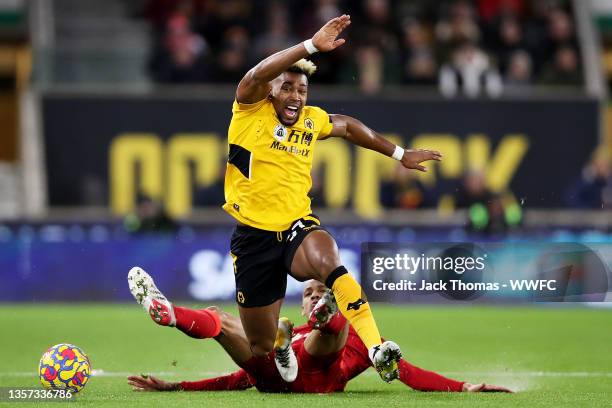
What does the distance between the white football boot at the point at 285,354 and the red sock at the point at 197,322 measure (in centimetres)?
47

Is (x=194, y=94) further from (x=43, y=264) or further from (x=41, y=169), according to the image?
(x=43, y=264)

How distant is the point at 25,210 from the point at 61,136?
1320 mm

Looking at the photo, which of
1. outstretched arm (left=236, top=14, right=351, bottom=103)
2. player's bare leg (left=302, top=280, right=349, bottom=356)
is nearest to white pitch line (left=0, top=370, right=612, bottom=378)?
player's bare leg (left=302, top=280, right=349, bottom=356)

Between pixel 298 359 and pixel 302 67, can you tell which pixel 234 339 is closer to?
pixel 298 359

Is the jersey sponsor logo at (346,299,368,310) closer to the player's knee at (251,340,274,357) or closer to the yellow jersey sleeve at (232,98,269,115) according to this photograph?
the player's knee at (251,340,274,357)

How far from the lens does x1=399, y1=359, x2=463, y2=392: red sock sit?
9.51 metres

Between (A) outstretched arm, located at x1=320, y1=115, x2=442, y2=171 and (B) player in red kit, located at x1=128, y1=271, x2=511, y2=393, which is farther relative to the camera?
(A) outstretched arm, located at x1=320, y1=115, x2=442, y2=171

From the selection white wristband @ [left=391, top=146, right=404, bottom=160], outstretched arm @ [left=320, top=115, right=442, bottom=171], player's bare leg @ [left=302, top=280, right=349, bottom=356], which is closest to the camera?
player's bare leg @ [left=302, top=280, right=349, bottom=356]

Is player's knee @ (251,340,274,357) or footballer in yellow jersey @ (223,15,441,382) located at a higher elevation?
footballer in yellow jersey @ (223,15,441,382)

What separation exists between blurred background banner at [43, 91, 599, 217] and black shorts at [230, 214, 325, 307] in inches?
460

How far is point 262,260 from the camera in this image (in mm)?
9297

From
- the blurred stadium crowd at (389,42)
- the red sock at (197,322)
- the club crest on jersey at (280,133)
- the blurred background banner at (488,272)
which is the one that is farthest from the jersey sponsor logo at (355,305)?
the blurred stadium crowd at (389,42)

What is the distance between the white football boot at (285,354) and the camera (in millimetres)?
9305

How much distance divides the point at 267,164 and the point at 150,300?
1.25 m
